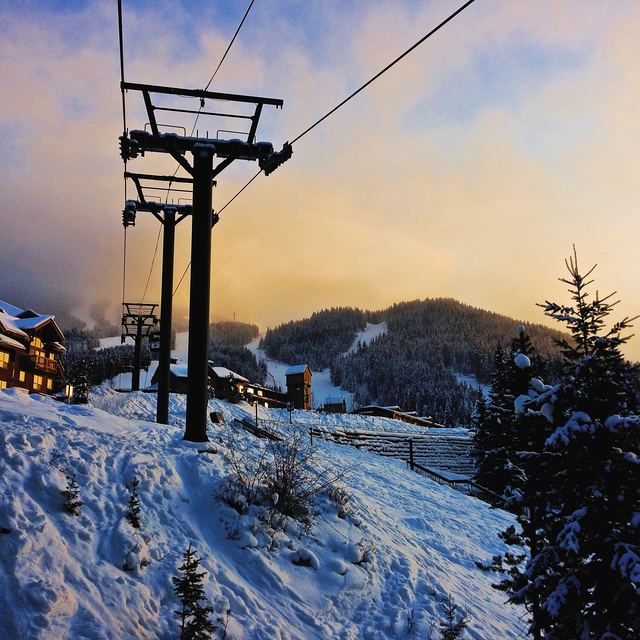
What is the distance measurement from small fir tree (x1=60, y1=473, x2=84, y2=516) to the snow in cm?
9

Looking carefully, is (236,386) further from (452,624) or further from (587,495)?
(587,495)

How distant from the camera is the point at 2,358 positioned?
3672 centimetres

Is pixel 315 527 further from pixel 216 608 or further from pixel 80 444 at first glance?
pixel 80 444

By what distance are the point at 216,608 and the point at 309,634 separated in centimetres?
118

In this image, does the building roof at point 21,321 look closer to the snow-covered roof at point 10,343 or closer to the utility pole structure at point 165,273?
the snow-covered roof at point 10,343

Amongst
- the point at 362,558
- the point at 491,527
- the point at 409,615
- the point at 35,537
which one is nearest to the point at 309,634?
the point at 409,615

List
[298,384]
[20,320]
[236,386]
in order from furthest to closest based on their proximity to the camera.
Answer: [298,384], [236,386], [20,320]

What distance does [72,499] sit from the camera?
6.25 metres

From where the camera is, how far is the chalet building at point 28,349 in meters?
37.2

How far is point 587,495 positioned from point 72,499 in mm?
6376

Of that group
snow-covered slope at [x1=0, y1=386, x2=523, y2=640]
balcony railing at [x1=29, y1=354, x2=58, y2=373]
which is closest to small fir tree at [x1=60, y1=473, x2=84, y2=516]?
snow-covered slope at [x1=0, y1=386, x2=523, y2=640]

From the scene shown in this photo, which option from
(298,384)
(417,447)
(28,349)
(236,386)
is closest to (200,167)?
(417,447)

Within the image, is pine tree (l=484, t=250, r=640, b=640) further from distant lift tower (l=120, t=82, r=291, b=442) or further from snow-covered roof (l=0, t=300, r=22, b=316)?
snow-covered roof (l=0, t=300, r=22, b=316)

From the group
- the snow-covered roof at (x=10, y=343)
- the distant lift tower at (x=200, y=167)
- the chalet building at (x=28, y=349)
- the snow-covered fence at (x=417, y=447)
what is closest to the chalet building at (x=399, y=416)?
the snow-covered fence at (x=417, y=447)
